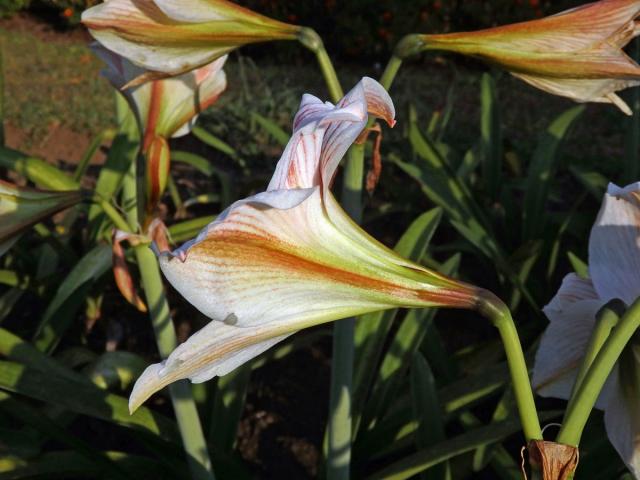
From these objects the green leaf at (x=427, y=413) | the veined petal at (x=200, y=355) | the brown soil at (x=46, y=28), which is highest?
the veined petal at (x=200, y=355)

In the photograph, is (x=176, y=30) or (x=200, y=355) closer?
(x=200, y=355)

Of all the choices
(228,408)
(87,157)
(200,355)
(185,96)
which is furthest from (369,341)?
(87,157)

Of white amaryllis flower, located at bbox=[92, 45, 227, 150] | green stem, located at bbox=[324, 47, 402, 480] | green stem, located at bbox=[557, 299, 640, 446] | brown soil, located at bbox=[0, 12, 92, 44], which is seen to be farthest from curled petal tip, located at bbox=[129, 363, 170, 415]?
brown soil, located at bbox=[0, 12, 92, 44]

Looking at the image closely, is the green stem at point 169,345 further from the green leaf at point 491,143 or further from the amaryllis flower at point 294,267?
the green leaf at point 491,143

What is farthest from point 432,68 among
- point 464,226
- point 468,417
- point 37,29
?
point 468,417

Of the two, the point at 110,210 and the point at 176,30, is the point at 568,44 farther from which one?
the point at 110,210

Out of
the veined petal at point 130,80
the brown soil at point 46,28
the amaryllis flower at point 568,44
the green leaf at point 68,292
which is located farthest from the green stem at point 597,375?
the brown soil at point 46,28

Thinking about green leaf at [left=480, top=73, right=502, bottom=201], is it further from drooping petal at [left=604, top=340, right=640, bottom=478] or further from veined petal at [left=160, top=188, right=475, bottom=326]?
veined petal at [left=160, top=188, right=475, bottom=326]
